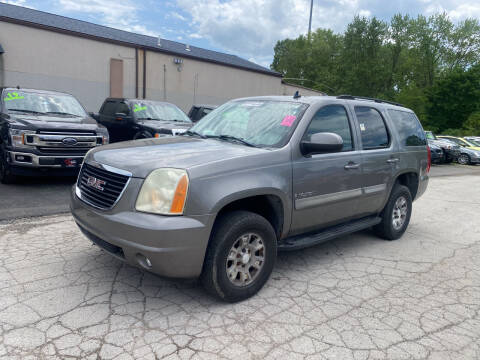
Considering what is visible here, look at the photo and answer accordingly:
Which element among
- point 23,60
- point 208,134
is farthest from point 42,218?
point 23,60

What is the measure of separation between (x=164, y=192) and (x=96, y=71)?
18708 millimetres

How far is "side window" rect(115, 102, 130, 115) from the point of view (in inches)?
379

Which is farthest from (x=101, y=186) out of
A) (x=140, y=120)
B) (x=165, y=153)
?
(x=140, y=120)

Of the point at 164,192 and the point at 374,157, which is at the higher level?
the point at 374,157

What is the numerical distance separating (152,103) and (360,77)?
43033 millimetres

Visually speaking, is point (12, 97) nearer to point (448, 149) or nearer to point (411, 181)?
point (411, 181)

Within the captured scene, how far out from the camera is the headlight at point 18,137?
6.40 m

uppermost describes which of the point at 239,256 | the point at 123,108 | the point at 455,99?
the point at 455,99

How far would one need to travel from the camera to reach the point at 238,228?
9.98 ft

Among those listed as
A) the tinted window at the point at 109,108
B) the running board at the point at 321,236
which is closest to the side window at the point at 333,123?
the running board at the point at 321,236

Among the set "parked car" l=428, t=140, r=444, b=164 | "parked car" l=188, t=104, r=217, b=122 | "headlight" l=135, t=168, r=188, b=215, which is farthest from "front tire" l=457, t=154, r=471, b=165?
"headlight" l=135, t=168, r=188, b=215

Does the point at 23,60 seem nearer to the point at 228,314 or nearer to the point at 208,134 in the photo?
the point at 208,134

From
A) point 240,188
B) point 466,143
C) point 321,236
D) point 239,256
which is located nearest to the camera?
point 240,188

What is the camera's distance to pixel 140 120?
365 inches
